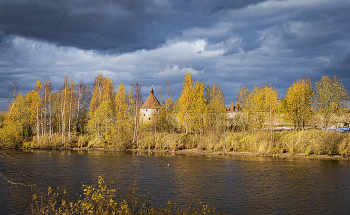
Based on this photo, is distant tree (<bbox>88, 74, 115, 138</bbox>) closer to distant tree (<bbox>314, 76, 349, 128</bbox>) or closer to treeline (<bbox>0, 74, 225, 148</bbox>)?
treeline (<bbox>0, 74, 225, 148</bbox>)

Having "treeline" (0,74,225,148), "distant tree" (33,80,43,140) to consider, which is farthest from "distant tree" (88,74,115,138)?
"distant tree" (33,80,43,140)

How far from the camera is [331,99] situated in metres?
45.8

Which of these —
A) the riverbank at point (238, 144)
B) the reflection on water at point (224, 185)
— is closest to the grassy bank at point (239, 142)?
the riverbank at point (238, 144)

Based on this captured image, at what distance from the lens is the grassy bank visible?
121 feet

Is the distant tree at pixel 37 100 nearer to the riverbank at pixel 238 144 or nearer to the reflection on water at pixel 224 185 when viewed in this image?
the riverbank at pixel 238 144

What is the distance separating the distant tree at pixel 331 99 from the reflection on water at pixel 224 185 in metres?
19.0

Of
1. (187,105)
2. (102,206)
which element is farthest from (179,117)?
(102,206)

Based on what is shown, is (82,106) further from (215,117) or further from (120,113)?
(215,117)

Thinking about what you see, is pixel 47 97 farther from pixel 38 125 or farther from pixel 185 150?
pixel 185 150

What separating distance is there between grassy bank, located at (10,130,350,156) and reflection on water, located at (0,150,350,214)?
360 inches

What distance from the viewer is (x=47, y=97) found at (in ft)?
204

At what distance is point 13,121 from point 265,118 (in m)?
47.2

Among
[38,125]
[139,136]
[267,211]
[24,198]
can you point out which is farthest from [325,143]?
[38,125]

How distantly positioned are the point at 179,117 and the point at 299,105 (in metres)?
20.6
